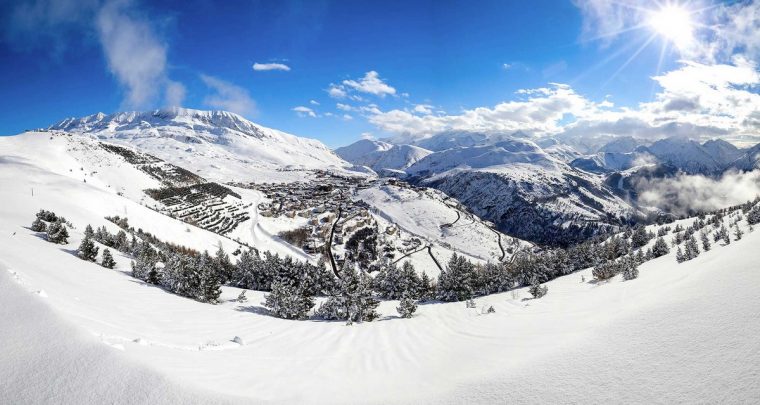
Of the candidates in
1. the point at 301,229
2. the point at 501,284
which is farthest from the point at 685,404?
the point at 301,229

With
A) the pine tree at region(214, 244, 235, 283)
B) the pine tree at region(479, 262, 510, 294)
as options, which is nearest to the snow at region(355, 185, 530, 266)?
the pine tree at region(479, 262, 510, 294)

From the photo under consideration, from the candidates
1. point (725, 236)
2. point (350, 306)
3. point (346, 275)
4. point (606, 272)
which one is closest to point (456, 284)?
point (346, 275)

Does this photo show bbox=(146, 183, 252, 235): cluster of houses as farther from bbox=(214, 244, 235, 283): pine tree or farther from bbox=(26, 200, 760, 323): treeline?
bbox=(214, 244, 235, 283): pine tree

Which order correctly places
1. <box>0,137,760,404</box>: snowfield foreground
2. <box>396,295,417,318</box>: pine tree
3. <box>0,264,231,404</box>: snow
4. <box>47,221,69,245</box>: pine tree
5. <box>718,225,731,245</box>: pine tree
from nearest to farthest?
<box>0,137,760,404</box>: snowfield foreground
<box>0,264,231,404</box>: snow
<box>396,295,417,318</box>: pine tree
<box>718,225,731,245</box>: pine tree
<box>47,221,69,245</box>: pine tree

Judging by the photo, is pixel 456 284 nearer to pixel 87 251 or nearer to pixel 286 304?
pixel 286 304

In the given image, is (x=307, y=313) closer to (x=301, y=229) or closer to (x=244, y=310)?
(x=244, y=310)

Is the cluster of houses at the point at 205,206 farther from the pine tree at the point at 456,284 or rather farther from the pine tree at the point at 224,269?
the pine tree at the point at 456,284
